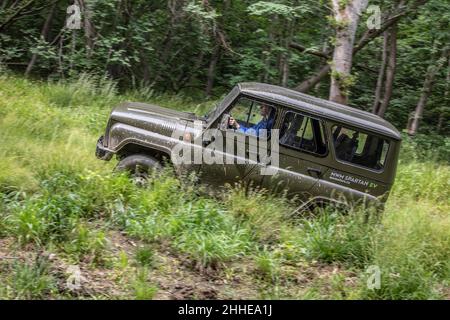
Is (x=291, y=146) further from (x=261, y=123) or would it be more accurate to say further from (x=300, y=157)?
(x=261, y=123)

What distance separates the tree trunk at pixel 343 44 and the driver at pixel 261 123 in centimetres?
339

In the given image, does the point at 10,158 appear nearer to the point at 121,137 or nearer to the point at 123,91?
the point at 121,137

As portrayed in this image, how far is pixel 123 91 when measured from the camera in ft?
44.0

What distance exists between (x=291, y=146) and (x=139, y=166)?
202cm

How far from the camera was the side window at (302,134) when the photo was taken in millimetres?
6461

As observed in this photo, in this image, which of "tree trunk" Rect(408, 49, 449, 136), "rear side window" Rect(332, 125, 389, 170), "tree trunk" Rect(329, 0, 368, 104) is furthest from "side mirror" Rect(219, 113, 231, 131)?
"tree trunk" Rect(408, 49, 449, 136)

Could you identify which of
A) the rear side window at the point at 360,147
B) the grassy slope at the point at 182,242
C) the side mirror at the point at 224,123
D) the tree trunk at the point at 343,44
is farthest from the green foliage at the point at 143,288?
the tree trunk at the point at 343,44

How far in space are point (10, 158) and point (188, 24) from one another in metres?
8.64

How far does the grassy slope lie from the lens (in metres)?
4.76

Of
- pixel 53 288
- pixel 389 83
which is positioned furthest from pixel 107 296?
pixel 389 83

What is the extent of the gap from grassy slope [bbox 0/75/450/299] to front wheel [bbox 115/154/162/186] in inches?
9.9

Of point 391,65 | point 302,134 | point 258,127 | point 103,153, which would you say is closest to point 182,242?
point 258,127

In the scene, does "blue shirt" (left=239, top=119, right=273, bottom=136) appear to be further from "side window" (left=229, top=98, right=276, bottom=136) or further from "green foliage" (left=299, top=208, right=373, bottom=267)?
"green foliage" (left=299, top=208, right=373, bottom=267)

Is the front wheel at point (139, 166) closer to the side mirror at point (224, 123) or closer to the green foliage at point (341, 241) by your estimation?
the side mirror at point (224, 123)
